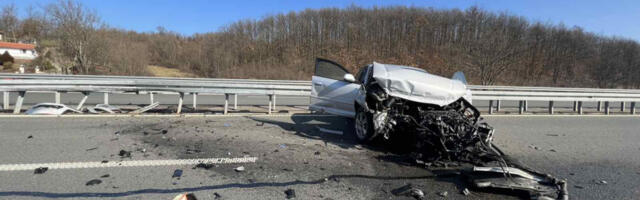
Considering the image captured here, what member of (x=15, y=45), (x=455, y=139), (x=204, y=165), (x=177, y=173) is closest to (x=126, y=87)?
(x=204, y=165)

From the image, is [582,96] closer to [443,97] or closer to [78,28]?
[443,97]

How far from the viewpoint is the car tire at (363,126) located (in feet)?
16.6

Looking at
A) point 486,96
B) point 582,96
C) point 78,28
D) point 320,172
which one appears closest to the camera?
point 320,172

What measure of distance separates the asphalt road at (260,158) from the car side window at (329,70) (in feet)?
3.49

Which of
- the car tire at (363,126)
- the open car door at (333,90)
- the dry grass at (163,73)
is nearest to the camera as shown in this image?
the car tire at (363,126)

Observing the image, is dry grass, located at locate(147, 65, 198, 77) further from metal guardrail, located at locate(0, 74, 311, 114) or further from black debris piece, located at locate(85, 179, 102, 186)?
black debris piece, located at locate(85, 179, 102, 186)

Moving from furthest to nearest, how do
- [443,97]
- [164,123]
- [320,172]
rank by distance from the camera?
[164,123], [443,97], [320,172]

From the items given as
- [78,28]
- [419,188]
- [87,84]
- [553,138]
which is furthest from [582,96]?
[78,28]

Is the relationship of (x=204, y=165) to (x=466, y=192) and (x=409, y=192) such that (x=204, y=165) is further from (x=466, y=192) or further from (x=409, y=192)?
(x=466, y=192)

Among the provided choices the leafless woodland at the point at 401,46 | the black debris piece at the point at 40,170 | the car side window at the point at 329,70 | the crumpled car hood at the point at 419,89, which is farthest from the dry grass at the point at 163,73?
the crumpled car hood at the point at 419,89

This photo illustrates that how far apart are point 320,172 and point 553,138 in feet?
17.4

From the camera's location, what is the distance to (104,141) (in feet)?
16.3

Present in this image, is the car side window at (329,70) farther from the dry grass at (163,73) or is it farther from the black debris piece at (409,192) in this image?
the dry grass at (163,73)

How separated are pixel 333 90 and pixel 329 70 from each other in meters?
0.53
